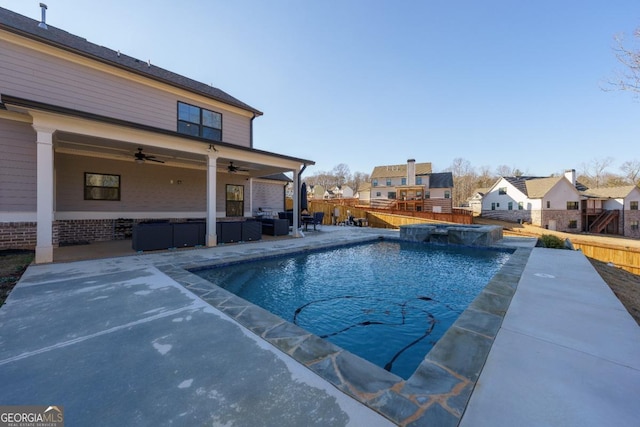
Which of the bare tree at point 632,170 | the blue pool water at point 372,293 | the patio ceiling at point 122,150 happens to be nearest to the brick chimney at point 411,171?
the blue pool water at point 372,293

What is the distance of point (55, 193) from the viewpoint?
813cm

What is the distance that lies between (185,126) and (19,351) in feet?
32.1

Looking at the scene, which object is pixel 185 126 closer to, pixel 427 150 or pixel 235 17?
pixel 235 17

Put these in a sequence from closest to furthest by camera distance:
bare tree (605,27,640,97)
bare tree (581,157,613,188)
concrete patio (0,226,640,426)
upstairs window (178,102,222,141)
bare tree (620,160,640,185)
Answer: concrete patio (0,226,640,426) → bare tree (605,27,640,97) → upstairs window (178,102,222,141) → bare tree (620,160,640,185) → bare tree (581,157,613,188)

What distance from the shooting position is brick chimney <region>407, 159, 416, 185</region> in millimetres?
31691

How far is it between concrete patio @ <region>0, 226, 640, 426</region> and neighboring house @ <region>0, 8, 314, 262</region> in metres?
4.19

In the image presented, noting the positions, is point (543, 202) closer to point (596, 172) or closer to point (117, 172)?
point (596, 172)

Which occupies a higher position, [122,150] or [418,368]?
[122,150]

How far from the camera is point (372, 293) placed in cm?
493

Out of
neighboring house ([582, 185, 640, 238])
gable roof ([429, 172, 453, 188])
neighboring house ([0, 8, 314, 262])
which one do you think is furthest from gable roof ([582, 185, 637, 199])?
neighboring house ([0, 8, 314, 262])

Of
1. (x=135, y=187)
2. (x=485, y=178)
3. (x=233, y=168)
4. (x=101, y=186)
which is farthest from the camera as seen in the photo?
(x=485, y=178)

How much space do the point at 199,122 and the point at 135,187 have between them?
356cm

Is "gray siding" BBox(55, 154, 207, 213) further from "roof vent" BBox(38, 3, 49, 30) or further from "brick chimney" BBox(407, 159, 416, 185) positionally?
"brick chimney" BBox(407, 159, 416, 185)

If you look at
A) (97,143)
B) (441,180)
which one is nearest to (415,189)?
(441,180)
